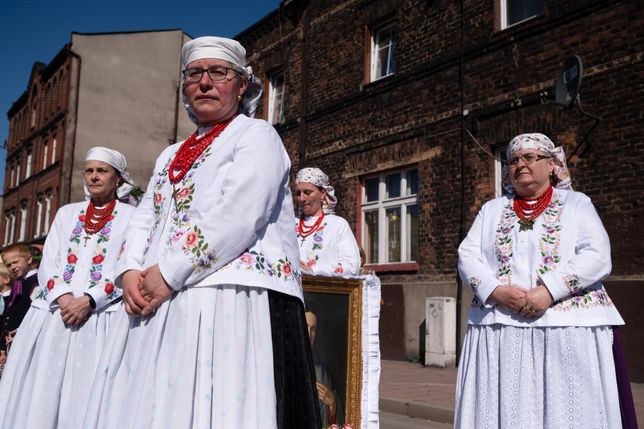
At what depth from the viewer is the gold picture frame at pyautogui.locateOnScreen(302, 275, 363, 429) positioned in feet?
16.7

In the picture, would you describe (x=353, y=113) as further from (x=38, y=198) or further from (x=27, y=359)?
(x=38, y=198)

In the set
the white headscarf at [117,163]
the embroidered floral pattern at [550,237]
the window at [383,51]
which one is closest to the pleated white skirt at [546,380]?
→ the embroidered floral pattern at [550,237]

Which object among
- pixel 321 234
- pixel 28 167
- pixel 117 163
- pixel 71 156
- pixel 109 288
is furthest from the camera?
pixel 28 167

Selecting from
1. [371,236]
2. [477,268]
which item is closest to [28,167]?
[371,236]

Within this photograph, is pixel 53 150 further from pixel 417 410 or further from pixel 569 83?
pixel 417 410

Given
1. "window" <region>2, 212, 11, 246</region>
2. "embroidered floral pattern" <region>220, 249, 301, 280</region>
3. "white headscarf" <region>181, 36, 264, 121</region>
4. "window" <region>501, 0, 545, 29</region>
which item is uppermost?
"window" <region>501, 0, 545, 29</region>

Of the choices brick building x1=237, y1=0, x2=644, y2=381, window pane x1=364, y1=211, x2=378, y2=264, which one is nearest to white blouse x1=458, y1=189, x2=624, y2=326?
brick building x1=237, y1=0, x2=644, y2=381

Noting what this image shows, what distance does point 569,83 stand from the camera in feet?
32.2

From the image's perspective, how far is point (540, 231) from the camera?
4.12 metres

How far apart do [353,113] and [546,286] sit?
36.3 feet

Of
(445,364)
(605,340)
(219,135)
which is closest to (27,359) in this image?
(219,135)

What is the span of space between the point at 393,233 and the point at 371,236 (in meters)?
0.69

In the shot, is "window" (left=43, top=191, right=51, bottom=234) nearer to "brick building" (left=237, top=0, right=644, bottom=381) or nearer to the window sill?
"brick building" (left=237, top=0, right=644, bottom=381)

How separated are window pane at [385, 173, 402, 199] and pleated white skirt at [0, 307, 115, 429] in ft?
32.4
